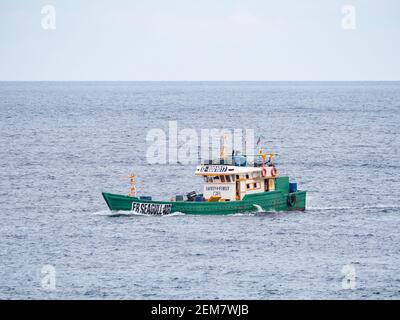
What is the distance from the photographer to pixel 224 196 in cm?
7794

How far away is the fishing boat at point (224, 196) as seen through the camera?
3024 inches

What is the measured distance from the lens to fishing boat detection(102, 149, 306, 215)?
76812mm

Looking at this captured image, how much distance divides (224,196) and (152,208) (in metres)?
5.46

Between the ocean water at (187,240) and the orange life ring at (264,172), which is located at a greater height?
the orange life ring at (264,172)

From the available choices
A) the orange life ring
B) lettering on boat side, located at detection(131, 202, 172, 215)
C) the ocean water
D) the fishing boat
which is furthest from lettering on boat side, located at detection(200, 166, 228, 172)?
lettering on boat side, located at detection(131, 202, 172, 215)

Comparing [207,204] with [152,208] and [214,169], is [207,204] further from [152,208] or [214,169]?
[152,208]

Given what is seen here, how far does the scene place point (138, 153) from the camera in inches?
5310
